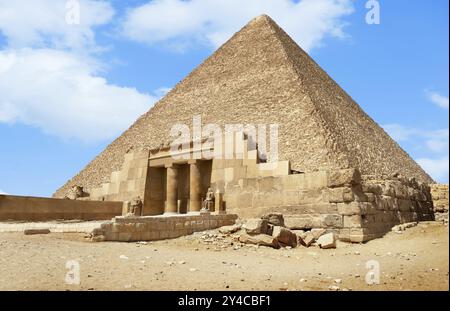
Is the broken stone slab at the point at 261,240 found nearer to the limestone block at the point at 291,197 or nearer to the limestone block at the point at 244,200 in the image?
the limestone block at the point at 291,197

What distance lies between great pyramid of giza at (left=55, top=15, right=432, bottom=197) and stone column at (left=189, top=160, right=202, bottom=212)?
8570 mm

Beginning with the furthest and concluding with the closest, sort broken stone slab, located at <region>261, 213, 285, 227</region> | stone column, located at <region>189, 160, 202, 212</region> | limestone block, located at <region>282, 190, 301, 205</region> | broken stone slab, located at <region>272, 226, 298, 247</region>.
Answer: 1. stone column, located at <region>189, 160, 202, 212</region>
2. limestone block, located at <region>282, 190, 301, 205</region>
3. broken stone slab, located at <region>261, 213, 285, 227</region>
4. broken stone slab, located at <region>272, 226, 298, 247</region>

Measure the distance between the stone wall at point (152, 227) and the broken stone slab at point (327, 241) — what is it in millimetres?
2913

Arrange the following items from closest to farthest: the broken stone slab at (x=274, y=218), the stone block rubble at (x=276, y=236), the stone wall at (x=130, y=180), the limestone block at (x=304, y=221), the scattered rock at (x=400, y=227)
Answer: the stone block rubble at (x=276, y=236) → the broken stone slab at (x=274, y=218) → the limestone block at (x=304, y=221) → the scattered rock at (x=400, y=227) → the stone wall at (x=130, y=180)

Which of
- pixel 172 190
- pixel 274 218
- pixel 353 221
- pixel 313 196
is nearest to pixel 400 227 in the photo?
pixel 353 221

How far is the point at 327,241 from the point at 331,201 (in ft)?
4.84

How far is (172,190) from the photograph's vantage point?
51.2 ft

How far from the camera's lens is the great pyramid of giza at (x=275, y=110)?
81.7ft

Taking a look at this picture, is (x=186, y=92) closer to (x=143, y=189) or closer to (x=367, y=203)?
(x=143, y=189)

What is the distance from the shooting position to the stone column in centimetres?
1459

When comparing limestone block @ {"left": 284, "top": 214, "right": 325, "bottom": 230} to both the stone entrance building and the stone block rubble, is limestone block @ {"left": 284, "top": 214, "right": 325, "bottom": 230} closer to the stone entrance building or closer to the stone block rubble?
the stone entrance building

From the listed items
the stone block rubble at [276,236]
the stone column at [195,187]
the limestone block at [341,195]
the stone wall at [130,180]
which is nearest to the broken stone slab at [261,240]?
the stone block rubble at [276,236]

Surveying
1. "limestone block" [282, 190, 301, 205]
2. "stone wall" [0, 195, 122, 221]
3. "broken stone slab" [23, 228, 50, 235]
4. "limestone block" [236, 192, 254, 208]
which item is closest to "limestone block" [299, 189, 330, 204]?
"limestone block" [282, 190, 301, 205]
